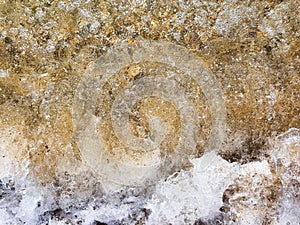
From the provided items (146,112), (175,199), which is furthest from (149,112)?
(175,199)

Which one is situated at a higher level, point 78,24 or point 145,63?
point 78,24

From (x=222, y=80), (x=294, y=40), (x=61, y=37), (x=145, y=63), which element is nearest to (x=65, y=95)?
(x=61, y=37)

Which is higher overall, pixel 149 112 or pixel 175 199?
pixel 149 112

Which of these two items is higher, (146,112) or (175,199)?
(146,112)

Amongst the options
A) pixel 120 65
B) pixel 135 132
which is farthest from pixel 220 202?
pixel 120 65

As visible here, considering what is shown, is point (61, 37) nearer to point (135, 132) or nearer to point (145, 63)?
point (145, 63)

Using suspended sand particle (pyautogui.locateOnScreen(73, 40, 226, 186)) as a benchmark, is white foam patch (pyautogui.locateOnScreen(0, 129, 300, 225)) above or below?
below

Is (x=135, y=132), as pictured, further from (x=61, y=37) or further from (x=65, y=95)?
(x=61, y=37)

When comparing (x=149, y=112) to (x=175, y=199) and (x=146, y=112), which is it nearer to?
(x=146, y=112)

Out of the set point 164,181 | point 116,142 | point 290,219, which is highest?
point 116,142

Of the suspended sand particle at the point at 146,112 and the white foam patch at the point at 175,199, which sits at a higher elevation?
the suspended sand particle at the point at 146,112
